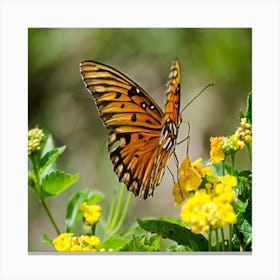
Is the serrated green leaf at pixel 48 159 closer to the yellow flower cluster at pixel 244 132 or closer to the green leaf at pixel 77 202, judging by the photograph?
the green leaf at pixel 77 202

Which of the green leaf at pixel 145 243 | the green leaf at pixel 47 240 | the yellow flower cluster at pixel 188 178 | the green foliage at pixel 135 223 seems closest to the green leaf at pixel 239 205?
the green foliage at pixel 135 223

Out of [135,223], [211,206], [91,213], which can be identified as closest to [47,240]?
[91,213]

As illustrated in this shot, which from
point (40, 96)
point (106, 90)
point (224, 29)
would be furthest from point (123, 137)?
point (224, 29)
